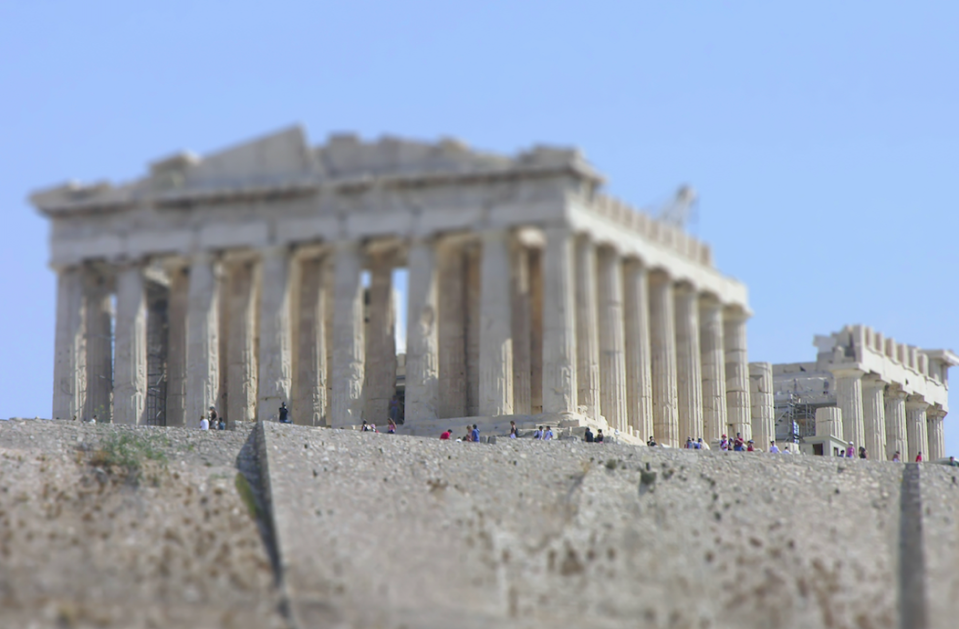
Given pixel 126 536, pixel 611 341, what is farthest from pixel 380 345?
pixel 126 536

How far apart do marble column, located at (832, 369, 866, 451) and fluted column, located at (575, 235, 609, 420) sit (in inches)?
672

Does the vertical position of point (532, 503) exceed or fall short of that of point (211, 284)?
it falls short

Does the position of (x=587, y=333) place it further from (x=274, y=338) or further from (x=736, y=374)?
(x=736, y=374)

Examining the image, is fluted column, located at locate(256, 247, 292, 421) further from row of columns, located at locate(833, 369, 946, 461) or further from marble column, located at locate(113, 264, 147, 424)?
row of columns, located at locate(833, 369, 946, 461)

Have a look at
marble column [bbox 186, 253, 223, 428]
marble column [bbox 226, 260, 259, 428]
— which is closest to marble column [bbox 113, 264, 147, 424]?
marble column [bbox 186, 253, 223, 428]

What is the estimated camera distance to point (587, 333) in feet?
272

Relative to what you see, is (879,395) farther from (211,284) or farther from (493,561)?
(493,561)

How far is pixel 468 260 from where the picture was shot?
86.9 meters

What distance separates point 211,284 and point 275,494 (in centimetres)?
3029

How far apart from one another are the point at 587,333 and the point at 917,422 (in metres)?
26.8

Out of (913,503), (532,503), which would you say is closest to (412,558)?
(532,503)

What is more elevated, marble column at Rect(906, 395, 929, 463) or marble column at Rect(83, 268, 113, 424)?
marble column at Rect(83, 268, 113, 424)

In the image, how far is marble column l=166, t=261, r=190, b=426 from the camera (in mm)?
88000

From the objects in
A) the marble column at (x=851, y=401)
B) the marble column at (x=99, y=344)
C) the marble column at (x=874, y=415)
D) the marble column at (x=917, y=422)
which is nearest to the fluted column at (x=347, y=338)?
the marble column at (x=99, y=344)
